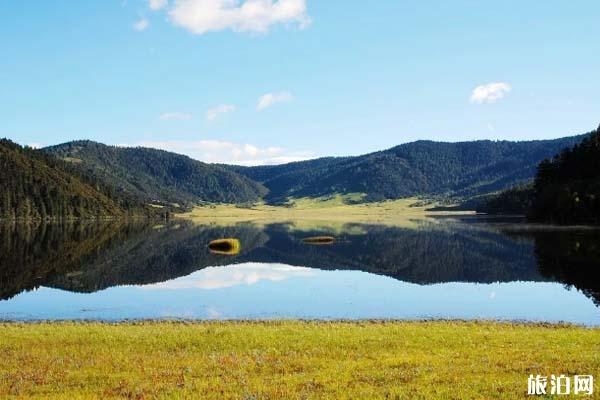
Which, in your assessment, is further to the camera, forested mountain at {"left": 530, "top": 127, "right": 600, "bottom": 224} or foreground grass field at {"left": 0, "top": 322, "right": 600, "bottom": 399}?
forested mountain at {"left": 530, "top": 127, "right": 600, "bottom": 224}

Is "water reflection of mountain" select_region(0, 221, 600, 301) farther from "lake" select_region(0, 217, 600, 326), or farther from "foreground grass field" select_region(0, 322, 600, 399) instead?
"foreground grass field" select_region(0, 322, 600, 399)

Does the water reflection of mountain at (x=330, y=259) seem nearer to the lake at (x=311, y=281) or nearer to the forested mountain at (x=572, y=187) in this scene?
the lake at (x=311, y=281)

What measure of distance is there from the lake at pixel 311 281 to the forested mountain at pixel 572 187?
1451 inches

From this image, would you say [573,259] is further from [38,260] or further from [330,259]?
[38,260]

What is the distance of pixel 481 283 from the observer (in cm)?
6950

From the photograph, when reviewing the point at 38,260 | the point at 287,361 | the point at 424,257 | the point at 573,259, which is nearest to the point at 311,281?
the point at 424,257

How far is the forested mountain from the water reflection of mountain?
110 feet

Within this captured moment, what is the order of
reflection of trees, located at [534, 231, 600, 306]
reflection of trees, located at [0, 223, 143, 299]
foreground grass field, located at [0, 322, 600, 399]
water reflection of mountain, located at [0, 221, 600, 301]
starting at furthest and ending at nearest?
water reflection of mountain, located at [0, 221, 600, 301] < reflection of trees, located at [0, 223, 143, 299] < reflection of trees, located at [534, 231, 600, 306] < foreground grass field, located at [0, 322, 600, 399]

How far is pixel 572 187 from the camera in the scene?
160 meters

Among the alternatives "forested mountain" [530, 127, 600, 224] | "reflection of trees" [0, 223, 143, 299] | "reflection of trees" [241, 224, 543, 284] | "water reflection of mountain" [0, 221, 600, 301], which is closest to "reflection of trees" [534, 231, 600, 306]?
"water reflection of mountain" [0, 221, 600, 301]

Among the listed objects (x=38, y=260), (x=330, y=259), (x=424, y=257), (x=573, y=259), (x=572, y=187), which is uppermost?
(x=572, y=187)

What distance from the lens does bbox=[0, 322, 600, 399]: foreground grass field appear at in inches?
789

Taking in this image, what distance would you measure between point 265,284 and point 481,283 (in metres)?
26.6

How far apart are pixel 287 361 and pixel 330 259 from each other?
73.4 metres
